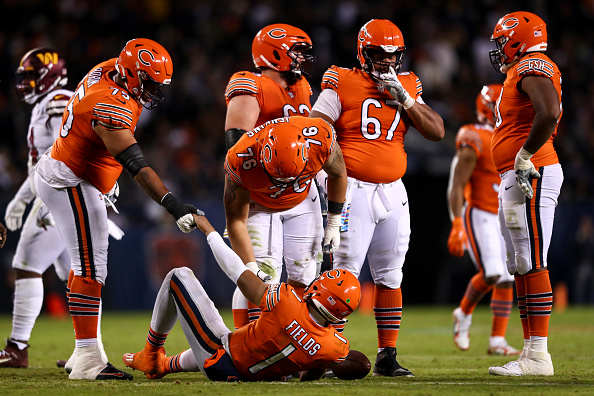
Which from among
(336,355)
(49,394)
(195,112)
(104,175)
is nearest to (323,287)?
(336,355)

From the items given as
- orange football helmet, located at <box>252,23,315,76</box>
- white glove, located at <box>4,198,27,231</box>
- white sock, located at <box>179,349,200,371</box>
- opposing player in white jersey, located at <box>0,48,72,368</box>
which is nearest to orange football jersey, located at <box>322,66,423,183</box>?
orange football helmet, located at <box>252,23,315,76</box>

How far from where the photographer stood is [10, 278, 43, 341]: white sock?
6438mm

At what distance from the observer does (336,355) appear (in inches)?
178

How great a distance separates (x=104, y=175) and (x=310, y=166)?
1475mm

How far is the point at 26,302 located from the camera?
255 inches

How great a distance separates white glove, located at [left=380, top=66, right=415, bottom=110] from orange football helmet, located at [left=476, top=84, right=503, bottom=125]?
2130 mm

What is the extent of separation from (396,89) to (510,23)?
96 centimetres

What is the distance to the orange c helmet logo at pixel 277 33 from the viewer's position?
5832mm

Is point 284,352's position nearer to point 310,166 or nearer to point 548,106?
point 310,166

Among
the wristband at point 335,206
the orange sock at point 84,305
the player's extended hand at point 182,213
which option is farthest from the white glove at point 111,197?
the wristband at point 335,206

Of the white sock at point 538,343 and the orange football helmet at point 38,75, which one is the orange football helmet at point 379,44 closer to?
the white sock at point 538,343

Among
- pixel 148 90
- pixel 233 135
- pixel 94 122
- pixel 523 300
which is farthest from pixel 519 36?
pixel 94 122

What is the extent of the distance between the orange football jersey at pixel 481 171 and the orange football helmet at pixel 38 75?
3.73 m

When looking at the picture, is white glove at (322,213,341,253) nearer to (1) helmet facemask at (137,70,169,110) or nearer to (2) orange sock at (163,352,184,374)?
(2) orange sock at (163,352,184,374)
